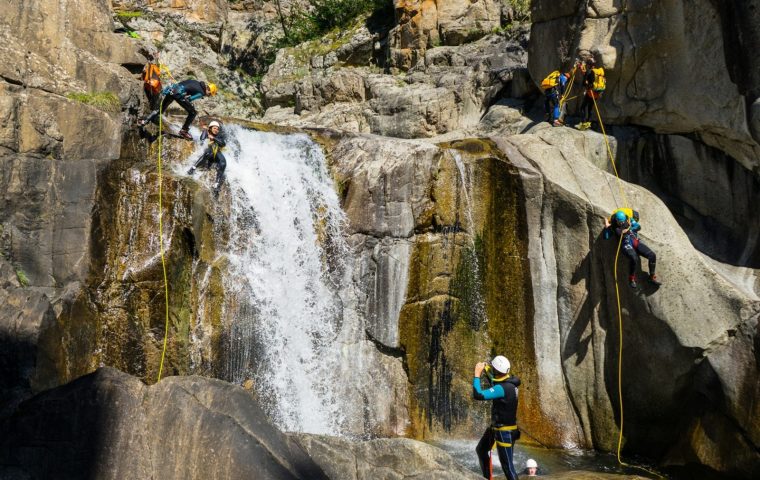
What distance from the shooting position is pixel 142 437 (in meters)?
6.09

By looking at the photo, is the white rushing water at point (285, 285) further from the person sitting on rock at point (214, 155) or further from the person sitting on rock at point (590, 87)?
the person sitting on rock at point (590, 87)

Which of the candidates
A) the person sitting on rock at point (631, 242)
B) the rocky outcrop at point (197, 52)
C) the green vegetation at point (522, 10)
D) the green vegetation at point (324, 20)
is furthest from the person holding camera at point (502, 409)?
the green vegetation at point (324, 20)

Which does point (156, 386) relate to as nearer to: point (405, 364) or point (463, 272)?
point (405, 364)

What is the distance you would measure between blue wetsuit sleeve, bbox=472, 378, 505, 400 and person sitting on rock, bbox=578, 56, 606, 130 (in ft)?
30.0

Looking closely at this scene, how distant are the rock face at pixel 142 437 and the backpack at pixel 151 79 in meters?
7.97

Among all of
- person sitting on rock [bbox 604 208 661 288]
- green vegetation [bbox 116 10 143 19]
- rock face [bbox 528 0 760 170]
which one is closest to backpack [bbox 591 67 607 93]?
rock face [bbox 528 0 760 170]

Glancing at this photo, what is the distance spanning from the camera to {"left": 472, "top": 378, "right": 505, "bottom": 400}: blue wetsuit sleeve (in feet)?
26.1

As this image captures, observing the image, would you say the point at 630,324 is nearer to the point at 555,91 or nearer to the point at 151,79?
the point at 555,91

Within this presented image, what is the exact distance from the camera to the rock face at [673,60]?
42.1 feet

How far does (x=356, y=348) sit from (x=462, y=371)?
6.52ft

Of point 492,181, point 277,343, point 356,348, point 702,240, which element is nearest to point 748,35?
point 702,240

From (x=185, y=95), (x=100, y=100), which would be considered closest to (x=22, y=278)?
(x=100, y=100)

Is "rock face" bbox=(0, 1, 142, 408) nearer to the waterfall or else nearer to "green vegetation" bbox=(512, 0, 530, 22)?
the waterfall

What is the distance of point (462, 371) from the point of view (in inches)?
488
